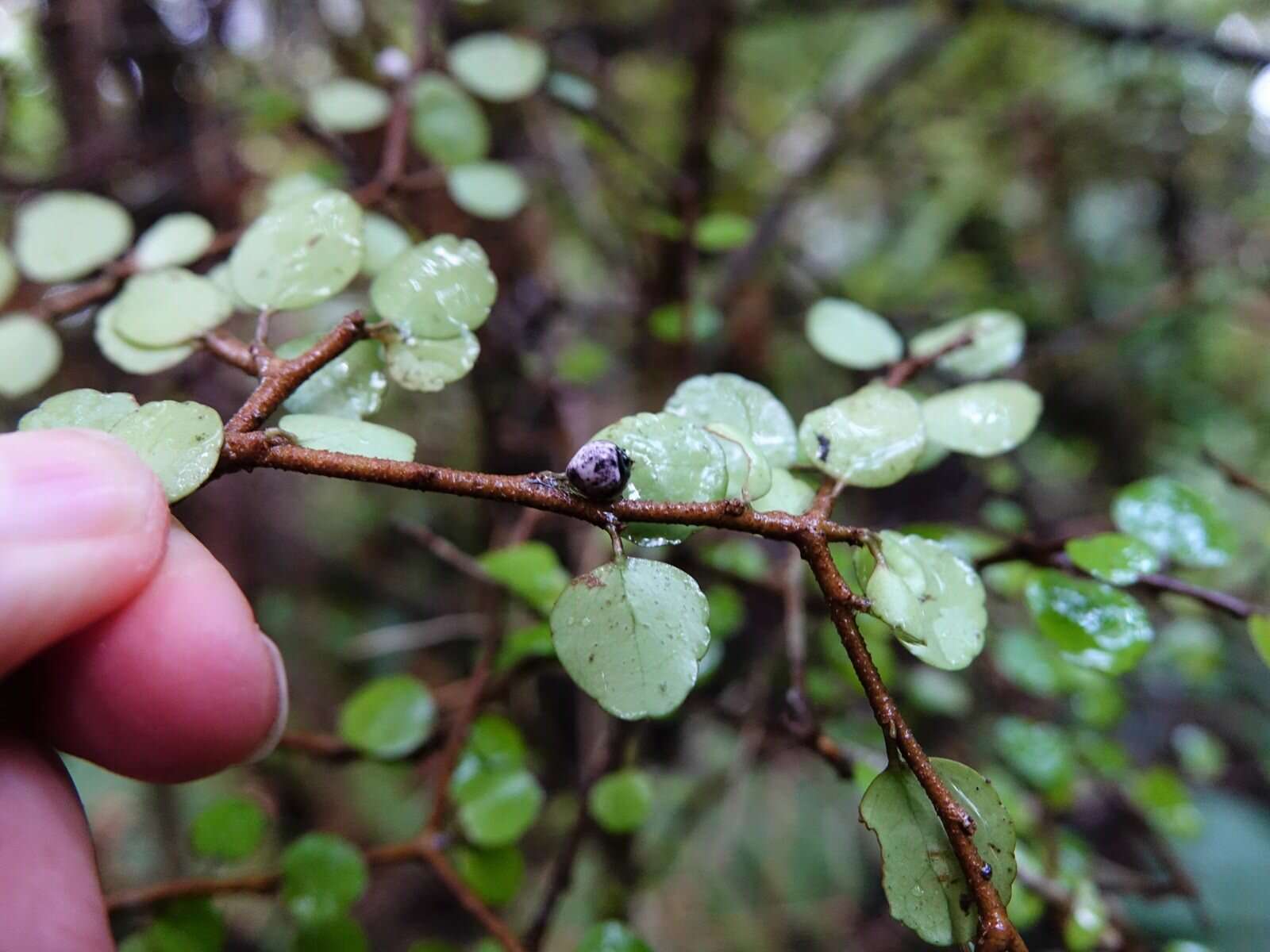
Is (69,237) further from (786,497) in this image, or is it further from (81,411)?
(786,497)

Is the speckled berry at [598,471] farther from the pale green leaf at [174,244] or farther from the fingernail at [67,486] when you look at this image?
the pale green leaf at [174,244]

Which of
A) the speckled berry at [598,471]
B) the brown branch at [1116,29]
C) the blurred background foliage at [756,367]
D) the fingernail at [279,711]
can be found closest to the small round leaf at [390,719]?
the blurred background foliage at [756,367]

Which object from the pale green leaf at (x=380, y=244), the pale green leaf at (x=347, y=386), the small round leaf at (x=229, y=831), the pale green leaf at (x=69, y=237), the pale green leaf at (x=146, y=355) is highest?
the pale green leaf at (x=347, y=386)

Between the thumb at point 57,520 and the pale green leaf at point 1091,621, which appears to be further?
the pale green leaf at point 1091,621

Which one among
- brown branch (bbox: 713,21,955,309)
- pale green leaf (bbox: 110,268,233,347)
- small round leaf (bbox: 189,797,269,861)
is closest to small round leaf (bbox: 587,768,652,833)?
small round leaf (bbox: 189,797,269,861)

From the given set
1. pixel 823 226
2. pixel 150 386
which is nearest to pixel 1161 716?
pixel 823 226

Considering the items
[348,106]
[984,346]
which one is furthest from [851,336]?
[348,106]
